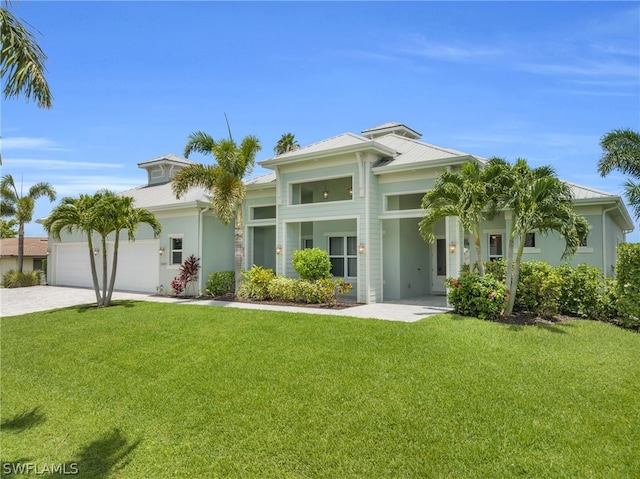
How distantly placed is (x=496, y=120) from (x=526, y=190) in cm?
352

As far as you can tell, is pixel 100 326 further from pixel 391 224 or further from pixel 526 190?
pixel 526 190

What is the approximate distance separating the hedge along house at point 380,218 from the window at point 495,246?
0.04 metres

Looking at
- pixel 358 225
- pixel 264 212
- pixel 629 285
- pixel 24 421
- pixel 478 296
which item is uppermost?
pixel 264 212

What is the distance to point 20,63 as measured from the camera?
7453 mm

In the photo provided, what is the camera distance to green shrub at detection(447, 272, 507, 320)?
10.1 metres

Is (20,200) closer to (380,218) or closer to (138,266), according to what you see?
(138,266)

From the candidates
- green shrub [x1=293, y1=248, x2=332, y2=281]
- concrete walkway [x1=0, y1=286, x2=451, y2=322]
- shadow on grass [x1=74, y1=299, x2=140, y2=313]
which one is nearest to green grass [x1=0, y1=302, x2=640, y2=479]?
concrete walkway [x1=0, y1=286, x2=451, y2=322]

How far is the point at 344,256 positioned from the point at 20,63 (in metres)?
12.0

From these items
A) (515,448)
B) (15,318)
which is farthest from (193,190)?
(515,448)

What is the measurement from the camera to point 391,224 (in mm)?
15719

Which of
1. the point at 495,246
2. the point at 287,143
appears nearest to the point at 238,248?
the point at 495,246

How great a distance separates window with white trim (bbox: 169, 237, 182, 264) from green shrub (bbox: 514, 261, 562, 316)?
14183 millimetres

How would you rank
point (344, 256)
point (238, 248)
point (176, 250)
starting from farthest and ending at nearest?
1. point (176, 250)
2. point (344, 256)
3. point (238, 248)

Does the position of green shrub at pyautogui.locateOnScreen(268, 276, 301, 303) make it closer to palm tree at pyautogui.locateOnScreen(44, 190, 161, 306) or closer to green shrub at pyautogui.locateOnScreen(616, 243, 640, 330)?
palm tree at pyautogui.locateOnScreen(44, 190, 161, 306)
